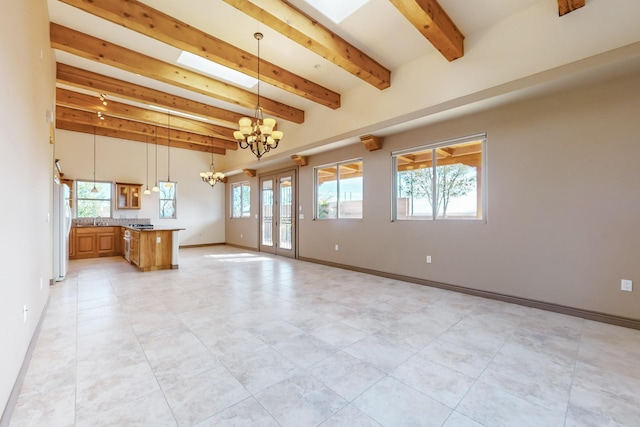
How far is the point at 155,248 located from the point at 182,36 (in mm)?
4216

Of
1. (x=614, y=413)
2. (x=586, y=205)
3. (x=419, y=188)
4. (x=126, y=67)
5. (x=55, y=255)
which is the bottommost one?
(x=614, y=413)

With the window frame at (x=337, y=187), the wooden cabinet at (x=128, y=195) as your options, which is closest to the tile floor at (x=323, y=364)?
the window frame at (x=337, y=187)

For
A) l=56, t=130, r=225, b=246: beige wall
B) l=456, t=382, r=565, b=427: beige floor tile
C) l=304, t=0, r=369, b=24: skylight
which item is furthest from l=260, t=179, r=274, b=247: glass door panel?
l=456, t=382, r=565, b=427: beige floor tile

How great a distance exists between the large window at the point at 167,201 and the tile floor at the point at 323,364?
232 inches

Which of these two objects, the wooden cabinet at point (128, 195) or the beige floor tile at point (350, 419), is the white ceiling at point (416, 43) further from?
the wooden cabinet at point (128, 195)

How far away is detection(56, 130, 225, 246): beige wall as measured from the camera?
7875 mm

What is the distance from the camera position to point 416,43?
399cm

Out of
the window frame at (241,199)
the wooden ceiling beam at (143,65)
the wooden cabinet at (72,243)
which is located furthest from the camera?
the window frame at (241,199)

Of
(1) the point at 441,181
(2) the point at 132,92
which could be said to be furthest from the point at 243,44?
(1) the point at 441,181

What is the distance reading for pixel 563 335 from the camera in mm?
2723

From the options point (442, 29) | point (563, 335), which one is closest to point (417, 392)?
point (563, 335)

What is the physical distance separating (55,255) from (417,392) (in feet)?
19.4

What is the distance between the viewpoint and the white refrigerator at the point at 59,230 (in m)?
4.65

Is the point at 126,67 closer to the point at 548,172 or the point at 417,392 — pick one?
the point at 417,392
